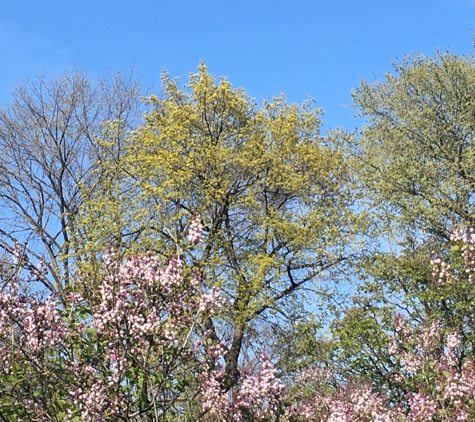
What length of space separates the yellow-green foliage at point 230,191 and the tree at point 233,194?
0.10 feet

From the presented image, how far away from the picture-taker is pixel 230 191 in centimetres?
1750

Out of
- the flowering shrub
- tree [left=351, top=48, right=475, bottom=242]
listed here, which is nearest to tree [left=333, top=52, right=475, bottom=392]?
tree [left=351, top=48, right=475, bottom=242]

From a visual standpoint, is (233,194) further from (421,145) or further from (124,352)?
(124,352)

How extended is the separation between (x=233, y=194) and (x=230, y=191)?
126 millimetres

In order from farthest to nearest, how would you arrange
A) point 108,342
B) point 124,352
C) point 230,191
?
1. point 230,191
2. point 108,342
3. point 124,352

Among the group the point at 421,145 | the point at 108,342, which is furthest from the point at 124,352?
the point at 421,145

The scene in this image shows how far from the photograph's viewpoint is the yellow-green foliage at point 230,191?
16859 mm

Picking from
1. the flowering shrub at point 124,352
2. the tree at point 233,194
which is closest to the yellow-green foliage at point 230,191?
the tree at point 233,194

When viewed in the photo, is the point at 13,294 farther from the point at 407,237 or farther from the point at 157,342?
the point at 407,237

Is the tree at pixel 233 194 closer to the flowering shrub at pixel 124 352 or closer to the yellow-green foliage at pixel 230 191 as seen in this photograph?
the yellow-green foliage at pixel 230 191

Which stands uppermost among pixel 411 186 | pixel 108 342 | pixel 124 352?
pixel 411 186

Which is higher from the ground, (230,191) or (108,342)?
(230,191)

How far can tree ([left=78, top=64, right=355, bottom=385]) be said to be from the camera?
16.8 m

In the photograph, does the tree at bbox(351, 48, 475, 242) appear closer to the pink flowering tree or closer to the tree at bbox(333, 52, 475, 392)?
the tree at bbox(333, 52, 475, 392)
